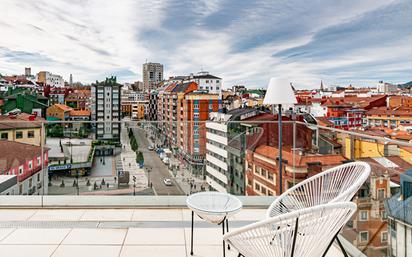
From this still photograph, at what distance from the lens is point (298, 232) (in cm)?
142

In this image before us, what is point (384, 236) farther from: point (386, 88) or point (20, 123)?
point (386, 88)

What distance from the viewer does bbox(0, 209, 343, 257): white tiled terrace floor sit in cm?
237

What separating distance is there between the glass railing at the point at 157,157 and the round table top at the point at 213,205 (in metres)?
1.02

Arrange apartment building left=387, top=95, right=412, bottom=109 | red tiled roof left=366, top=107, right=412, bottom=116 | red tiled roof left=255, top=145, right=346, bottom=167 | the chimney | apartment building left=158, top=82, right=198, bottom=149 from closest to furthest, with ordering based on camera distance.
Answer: red tiled roof left=255, top=145, right=346, bottom=167, the chimney, red tiled roof left=366, top=107, right=412, bottom=116, apartment building left=387, top=95, right=412, bottom=109, apartment building left=158, top=82, right=198, bottom=149

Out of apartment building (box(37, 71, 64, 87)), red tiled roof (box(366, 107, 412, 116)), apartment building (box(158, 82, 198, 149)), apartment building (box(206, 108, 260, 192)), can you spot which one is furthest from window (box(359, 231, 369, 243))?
apartment building (box(37, 71, 64, 87))

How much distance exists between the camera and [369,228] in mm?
2117

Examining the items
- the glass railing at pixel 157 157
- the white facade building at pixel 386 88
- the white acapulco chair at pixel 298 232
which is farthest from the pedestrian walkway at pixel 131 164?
the white facade building at pixel 386 88

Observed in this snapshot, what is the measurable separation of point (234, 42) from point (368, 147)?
23.8 meters

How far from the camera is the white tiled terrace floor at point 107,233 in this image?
93.2 inches

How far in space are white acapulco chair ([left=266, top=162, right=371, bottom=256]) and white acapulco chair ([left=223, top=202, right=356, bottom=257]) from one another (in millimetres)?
448

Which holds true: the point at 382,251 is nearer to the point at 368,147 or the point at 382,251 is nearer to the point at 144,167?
the point at 368,147

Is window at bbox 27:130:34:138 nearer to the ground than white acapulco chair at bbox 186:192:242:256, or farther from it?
farther from it

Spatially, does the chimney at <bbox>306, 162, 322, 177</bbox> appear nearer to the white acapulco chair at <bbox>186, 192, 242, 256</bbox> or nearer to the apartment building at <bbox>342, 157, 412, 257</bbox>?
the apartment building at <bbox>342, 157, 412, 257</bbox>

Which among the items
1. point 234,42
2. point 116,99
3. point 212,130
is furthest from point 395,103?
point 212,130
